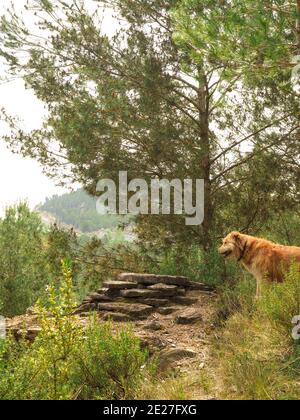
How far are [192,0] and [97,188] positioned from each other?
238 inches

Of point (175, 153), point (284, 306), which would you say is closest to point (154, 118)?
point (175, 153)

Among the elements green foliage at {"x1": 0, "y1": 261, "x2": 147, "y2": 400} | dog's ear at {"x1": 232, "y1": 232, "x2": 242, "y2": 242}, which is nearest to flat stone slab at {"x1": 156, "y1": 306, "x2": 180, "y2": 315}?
dog's ear at {"x1": 232, "y1": 232, "x2": 242, "y2": 242}

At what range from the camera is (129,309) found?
969 centimetres

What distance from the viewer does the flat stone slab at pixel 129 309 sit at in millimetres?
9656

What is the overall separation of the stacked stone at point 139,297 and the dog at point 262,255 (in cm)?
153

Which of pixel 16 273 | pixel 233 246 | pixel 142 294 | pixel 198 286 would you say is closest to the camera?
pixel 233 246

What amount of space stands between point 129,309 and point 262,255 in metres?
2.46

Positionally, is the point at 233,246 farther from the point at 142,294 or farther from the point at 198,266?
the point at 198,266

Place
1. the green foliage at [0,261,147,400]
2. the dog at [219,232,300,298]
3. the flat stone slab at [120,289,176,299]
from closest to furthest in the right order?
1. the green foliage at [0,261,147,400]
2. the dog at [219,232,300,298]
3. the flat stone slab at [120,289,176,299]

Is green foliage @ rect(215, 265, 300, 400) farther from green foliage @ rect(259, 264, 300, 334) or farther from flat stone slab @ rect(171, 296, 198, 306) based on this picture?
flat stone slab @ rect(171, 296, 198, 306)

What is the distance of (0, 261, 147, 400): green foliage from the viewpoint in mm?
5820

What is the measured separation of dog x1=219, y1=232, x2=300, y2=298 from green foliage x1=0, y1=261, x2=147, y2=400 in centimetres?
276

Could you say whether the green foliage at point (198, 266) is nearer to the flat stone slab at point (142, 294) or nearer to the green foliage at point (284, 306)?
the flat stone slab at point (142, 294)

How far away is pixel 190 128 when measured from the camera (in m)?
13.9
